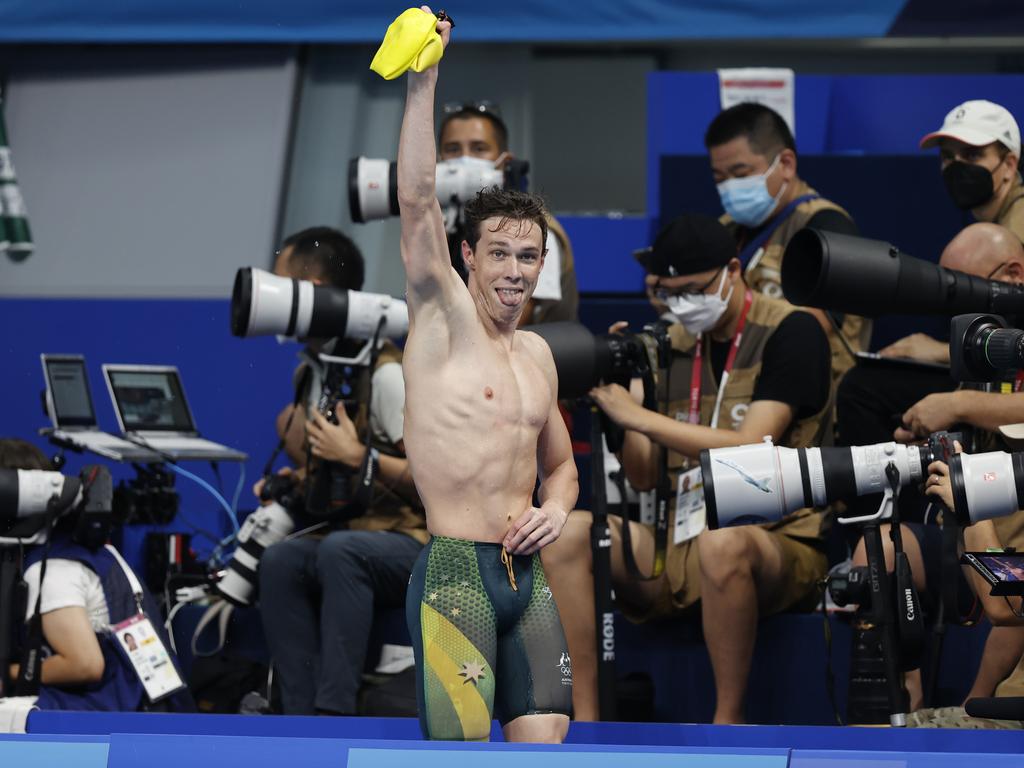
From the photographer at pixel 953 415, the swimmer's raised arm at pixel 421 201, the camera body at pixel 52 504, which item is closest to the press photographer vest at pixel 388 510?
the camera body at pixel 52 504

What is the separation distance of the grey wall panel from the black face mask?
3.58 meters

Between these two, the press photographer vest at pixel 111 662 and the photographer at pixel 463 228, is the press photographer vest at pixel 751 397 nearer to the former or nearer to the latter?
the photographer at pixel 463 228

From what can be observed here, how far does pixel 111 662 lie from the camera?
4.42 metres

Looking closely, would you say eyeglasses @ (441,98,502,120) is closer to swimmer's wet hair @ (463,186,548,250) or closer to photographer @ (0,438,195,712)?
photographer @ (0,438,195,712)

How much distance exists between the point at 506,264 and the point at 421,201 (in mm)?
274

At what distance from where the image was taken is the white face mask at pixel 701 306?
438 centimetres

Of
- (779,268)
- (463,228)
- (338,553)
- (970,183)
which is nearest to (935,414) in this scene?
(970,183)

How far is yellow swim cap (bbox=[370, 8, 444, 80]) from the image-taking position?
2.84m

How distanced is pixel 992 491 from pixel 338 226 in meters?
4.70

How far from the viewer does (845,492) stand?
3.51 meters

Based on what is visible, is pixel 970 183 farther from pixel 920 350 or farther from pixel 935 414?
pixel 935 414

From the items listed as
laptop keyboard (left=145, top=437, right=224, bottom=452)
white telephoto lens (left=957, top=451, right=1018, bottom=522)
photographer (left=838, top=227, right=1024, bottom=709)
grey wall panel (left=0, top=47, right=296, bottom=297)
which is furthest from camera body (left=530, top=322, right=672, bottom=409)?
grey wall panel (left=0, top=47, right=296, bottom=297)

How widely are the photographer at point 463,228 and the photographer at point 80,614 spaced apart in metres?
1.32

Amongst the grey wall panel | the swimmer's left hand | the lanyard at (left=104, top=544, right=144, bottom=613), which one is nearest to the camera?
the swimmer's left hand
